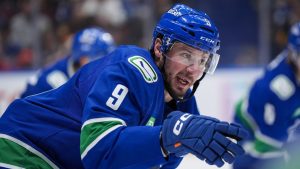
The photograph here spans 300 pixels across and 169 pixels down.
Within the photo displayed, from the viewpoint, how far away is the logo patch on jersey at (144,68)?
2.31 meters

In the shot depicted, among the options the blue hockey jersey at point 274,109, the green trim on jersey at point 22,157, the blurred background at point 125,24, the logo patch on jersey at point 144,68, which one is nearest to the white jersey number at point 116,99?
the logo patch on jersey at point 144,68

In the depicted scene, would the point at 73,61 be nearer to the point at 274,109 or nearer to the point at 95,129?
the point at 274,109

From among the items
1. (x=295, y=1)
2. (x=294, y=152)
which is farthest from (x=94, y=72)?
Result: (x=295, y=1)

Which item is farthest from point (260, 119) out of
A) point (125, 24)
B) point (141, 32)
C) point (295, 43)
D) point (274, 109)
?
point (125, 24)

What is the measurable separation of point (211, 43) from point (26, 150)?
2.41 feet

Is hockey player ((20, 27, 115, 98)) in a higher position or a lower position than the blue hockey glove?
lower

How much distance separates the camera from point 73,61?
195 inches

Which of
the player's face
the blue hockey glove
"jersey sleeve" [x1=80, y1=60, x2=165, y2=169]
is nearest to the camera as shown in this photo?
the blue hockey glove

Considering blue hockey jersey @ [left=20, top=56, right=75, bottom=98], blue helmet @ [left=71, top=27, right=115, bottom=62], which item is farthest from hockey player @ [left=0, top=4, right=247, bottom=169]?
blue helmet @ [left=71, top=27, right=115, bottom=62]

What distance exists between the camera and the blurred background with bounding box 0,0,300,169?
6.96 metres

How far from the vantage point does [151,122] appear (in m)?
2.33

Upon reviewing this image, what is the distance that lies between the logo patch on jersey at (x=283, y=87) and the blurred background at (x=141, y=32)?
249cm

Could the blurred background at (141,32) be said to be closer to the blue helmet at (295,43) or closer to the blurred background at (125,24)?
the blurred background at (125,24)

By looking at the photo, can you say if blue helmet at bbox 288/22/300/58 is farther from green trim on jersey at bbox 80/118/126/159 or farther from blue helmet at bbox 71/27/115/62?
green trim on jersey at bbox 80/118/126/159
